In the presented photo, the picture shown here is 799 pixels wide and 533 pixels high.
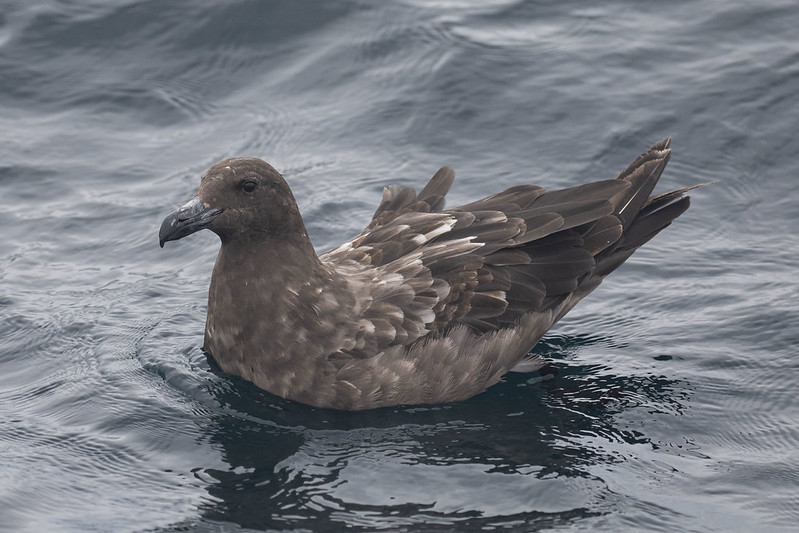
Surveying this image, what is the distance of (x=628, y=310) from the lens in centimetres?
845

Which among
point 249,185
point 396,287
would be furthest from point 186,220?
point 396,287

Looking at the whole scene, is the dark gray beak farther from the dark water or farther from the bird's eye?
the dark water

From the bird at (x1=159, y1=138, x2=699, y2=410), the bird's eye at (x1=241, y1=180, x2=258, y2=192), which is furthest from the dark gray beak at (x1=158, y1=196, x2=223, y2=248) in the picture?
the bird's eye at (x1=241, y1=180, x2=258, y2=192)

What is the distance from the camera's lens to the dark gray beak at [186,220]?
273 inches

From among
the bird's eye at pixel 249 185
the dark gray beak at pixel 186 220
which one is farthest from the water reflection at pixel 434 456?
the bird's eye at pixel 249 185

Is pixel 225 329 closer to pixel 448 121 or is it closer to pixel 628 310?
pixel 628 310

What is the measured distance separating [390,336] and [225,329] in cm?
104

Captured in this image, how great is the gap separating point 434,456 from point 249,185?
197 centimetres

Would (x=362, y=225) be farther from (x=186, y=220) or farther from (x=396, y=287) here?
(x=186, y=220)

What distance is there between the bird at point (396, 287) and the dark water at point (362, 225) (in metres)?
0.22

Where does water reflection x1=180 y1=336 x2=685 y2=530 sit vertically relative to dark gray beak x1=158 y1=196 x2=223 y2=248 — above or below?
below

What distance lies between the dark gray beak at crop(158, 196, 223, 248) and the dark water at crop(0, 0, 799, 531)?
1.02 m

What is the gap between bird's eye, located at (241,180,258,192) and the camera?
7.10 meters

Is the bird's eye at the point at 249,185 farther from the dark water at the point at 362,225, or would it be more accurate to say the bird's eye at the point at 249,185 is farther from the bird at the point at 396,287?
the dark water at the point at 362,225
